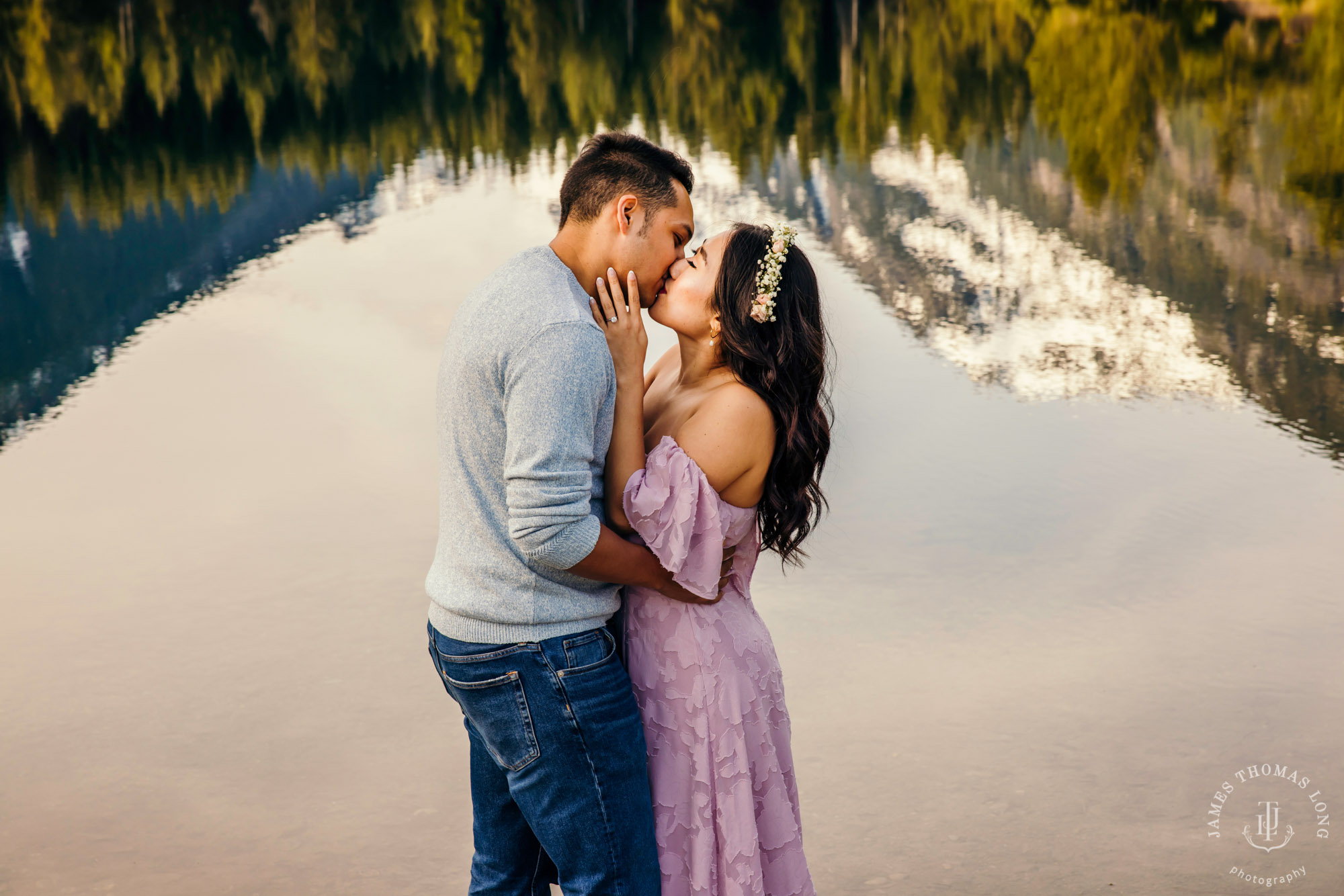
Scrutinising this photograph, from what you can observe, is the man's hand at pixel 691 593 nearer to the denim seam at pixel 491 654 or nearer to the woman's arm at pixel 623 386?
the woman's arm at pixel 623 386

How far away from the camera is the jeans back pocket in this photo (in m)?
2.72

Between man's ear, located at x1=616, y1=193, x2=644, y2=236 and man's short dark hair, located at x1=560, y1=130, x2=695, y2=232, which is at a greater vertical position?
man's short dark hair, located at x1=560, y1=130, x2=695, y2=232

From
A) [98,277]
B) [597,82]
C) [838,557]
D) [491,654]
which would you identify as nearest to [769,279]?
[491,654]

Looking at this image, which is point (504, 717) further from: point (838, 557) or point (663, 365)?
point (838, 557)

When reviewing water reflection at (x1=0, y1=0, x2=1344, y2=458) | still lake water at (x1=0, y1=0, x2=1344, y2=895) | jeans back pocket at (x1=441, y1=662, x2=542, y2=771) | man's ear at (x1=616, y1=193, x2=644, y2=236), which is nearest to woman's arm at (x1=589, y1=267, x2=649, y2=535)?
man's ear at (x1=616, y1=193, x2=644, y2=236)

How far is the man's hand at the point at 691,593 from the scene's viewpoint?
2.96 metres

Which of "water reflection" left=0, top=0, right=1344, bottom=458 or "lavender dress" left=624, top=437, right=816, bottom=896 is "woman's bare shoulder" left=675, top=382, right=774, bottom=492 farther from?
"water reflection" left=0, top=0, right=1344, bottom=458

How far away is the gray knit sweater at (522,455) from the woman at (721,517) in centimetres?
22

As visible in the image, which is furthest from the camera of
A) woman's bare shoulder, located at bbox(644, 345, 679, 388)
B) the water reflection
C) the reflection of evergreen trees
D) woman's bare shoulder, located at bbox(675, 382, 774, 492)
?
the reflection of evergreen trees

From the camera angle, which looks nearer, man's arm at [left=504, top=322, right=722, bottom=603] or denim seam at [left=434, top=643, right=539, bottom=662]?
man's arm at [left=504, top=322, right=722, bottom=603]

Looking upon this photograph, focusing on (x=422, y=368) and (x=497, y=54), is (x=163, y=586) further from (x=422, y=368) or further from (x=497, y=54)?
(x=497, y=54)

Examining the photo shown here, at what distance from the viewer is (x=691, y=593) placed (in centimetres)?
302

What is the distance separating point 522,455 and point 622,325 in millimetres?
505

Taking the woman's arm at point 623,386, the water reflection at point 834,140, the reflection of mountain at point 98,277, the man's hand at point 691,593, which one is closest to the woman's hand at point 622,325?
the woman's arm at point 623,386
